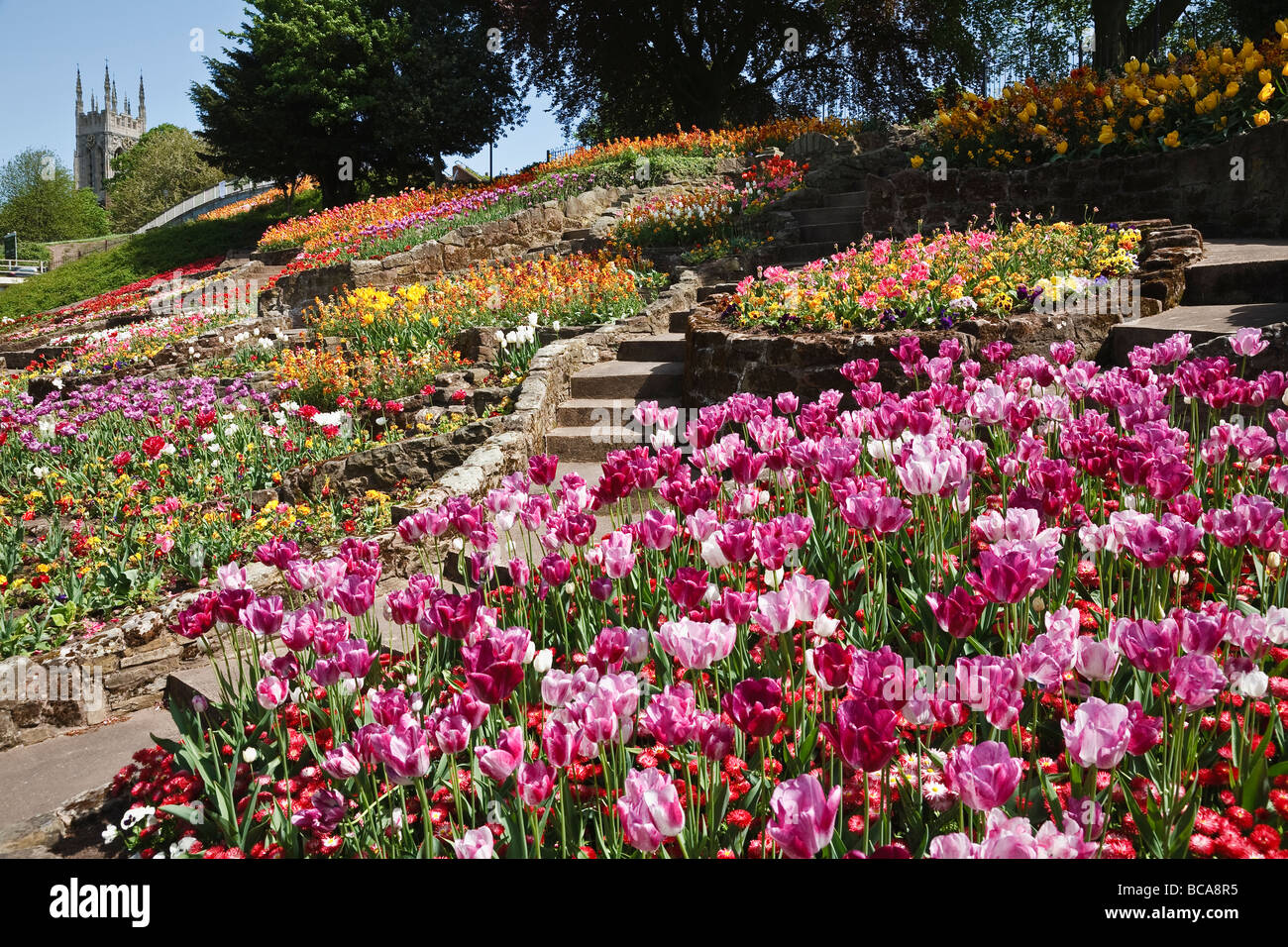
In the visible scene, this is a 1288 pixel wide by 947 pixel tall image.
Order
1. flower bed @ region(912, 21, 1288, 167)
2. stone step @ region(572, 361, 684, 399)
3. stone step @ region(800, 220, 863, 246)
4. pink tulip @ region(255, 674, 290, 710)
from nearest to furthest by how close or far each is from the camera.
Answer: pink tulip @ region(255, 674, 290, 710), stone step @ region(572, 361, 684, 399), flower bed @ region(912, 21, 1288, 167), stone step @ region(800, 220, 863, 246)

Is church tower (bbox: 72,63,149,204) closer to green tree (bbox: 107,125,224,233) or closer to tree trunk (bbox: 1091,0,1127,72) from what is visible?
green tree (bbox: 107,125,224,233)

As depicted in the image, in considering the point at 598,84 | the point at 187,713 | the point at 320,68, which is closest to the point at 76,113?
the point at 320,68

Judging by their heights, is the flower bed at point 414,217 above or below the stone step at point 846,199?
above

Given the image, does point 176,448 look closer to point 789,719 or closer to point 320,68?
point 789,719

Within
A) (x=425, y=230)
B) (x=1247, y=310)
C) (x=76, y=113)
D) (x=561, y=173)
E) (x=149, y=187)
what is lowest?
(x=1247, y=310)

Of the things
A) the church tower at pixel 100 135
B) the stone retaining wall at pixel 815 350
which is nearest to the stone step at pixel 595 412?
the stone retaining wall at pixel 815 350

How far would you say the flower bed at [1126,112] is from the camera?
8.49m

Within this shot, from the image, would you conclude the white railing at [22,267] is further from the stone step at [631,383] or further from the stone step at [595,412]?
the stone step at [595,412]

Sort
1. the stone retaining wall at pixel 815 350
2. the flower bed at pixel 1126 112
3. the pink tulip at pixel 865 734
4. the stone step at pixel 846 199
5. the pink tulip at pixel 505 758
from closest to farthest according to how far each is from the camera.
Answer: the pink tulip at pixel 865 734 → the pink tulip at pixel 505 758 → the stone retaining wall at pixel 815 350 → the flower bed at pixel 1126 112 → the stone step at pixel 846 199

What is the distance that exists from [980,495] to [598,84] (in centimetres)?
2508

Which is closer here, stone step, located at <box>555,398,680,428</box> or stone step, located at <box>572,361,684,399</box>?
stone step, located at <box>555,398,680,428</box>

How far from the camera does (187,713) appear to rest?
100 inches

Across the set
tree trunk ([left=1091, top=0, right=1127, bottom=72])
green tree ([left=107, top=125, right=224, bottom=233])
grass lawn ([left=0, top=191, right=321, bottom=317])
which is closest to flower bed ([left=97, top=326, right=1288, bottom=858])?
tree trunk ([left=1091, top=0, right=1127, bottom=72])

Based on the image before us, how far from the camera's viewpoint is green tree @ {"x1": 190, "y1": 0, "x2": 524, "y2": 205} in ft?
79.9
